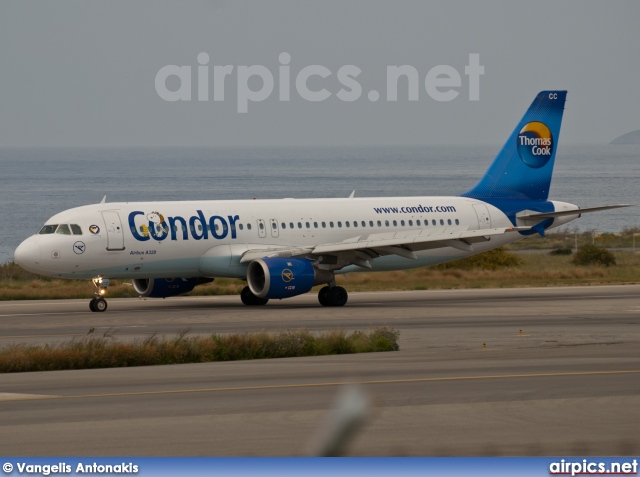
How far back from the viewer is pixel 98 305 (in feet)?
128

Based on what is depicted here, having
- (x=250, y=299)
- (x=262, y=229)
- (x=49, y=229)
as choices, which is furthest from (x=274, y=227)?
(x=49, y=229)

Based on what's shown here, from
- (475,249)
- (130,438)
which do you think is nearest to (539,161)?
(475,249)

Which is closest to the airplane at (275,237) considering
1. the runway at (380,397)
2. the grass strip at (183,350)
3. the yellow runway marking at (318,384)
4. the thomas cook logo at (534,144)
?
the thomas cook logo at (534,144)

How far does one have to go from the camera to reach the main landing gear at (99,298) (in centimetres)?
3897

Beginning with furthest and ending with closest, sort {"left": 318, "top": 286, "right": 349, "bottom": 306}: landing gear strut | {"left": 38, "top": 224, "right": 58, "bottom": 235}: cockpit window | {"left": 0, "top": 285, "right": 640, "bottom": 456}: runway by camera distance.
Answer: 1. {"left": 318, "top": 286, "right": 349, "bottom": 306}: landing gear strut
2. {"left": 38, "top": 224, "right": 58, "bottom": 235}: cockpit window
3. {"left": 0, "top": 285, "right": 640, "bottom": 456}: runway

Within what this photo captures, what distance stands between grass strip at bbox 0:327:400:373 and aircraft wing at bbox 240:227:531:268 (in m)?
12.6

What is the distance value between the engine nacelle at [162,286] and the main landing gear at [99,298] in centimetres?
236

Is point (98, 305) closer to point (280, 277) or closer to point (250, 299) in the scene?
point (250, 299)

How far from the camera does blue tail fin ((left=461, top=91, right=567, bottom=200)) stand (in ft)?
155

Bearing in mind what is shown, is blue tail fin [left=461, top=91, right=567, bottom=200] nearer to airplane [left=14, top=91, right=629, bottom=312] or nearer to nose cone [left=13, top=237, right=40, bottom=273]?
airplane [left=14, top=91, right=629, bottom=312]

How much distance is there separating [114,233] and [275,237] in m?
5.66

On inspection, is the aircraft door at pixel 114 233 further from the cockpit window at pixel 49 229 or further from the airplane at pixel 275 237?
the cockpit window at pixel 49 229

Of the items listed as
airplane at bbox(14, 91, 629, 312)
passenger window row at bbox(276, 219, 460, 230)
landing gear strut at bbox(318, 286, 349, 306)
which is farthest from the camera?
passenger window row at bbox(276, 219, 460, 230)

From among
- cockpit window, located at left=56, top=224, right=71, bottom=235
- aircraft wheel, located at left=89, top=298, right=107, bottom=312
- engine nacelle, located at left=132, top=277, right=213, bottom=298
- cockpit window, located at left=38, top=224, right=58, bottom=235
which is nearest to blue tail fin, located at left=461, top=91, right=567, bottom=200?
engine nacelle, located at left=132, top=277, right=213, bottom=298
